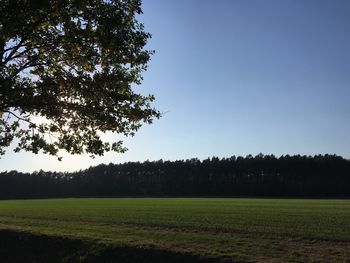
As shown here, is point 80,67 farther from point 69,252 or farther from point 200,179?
point 200,179

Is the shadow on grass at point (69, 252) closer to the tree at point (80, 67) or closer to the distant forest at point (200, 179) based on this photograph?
the tree at point (80, 67)

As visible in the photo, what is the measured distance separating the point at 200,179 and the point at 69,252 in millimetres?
138164

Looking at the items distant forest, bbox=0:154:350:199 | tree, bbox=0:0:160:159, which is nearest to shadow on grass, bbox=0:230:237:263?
tree, bbox=0:0:160:159

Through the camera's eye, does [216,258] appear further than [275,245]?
No

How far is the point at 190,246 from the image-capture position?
66.2 ft

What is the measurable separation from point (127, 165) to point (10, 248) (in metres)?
161

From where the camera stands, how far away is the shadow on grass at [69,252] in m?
18.2

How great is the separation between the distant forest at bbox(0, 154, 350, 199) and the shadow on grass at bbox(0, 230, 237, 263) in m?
114

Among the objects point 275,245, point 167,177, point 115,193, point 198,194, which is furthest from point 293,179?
point 275,245

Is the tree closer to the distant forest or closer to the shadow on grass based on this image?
the shadow on grass

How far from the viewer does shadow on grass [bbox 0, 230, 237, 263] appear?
59.6 ft

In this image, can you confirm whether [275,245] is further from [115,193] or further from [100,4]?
[115,193]

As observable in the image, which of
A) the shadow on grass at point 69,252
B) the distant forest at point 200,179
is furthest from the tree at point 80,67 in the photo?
the distant forest at point 200,179

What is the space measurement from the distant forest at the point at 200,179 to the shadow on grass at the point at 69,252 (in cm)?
11435
